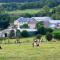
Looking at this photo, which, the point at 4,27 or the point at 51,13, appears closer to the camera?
the point at 4,27

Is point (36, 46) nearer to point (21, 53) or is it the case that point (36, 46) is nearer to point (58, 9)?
point (21, 53)

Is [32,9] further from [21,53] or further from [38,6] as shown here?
[21,53]

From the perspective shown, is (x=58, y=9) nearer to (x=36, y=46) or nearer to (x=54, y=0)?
(x=54, y=0)

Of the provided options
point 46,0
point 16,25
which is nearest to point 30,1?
point 46,0

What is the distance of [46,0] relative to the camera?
81.0m

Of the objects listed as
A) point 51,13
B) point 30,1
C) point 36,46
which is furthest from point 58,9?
point 36,46

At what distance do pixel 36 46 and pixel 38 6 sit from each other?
192 ft

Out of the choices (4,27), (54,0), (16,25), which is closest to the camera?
(4,27)

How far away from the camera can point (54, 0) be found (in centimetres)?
7988

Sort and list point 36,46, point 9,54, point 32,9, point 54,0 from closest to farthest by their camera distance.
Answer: point 9,54, point 36,46, point 32,9, point 54,0

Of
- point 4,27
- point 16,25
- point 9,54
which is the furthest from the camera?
point 16,25

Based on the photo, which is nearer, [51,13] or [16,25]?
[16,25]

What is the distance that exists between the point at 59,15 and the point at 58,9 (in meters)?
5.11

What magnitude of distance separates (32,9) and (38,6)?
7.95 ft
